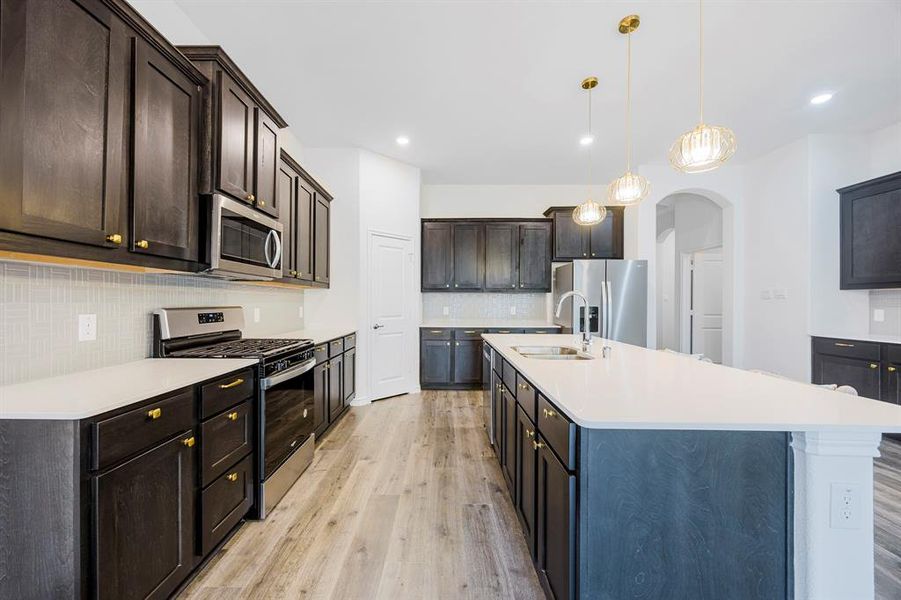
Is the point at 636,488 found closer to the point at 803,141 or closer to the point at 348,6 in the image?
the point at 348,6

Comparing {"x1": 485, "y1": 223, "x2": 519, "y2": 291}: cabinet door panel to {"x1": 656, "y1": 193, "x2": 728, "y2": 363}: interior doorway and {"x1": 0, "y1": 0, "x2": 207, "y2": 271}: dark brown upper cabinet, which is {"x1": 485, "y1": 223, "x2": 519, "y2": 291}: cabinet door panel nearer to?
{"x1": 656, "y1": 193, "x2": 728, "y2": 363}: interior doorway

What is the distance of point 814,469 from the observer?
3.37 ft

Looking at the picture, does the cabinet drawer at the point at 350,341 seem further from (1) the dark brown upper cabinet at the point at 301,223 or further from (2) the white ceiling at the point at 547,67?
(2) the white ceiling at the point at 547,67

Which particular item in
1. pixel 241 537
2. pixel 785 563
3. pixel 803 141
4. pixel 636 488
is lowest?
pixel 241 537

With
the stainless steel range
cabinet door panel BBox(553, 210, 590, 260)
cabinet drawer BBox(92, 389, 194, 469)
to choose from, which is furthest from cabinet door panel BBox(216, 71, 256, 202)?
cabinet door panel BBox(553, 210, 590, 260)

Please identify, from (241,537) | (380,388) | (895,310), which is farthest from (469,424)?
(895,310)

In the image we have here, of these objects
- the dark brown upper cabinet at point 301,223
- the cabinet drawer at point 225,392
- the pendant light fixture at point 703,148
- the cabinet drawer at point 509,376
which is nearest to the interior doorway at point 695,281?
the pendant light fixture at point 703,148

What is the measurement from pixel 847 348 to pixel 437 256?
14.9 feet

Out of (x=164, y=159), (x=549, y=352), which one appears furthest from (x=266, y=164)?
(x=549, y=352)

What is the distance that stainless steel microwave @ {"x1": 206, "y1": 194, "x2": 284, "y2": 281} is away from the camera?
1.91 m

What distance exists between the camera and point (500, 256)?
5242 mm

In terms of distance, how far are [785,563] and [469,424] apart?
2.67m

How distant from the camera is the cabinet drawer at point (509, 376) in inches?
80.0

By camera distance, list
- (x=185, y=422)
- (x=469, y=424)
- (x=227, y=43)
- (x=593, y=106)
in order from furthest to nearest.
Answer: (x=469, y=424) < (x=593, y=106) < (x=227, y=43) < (x=185, y=422)
